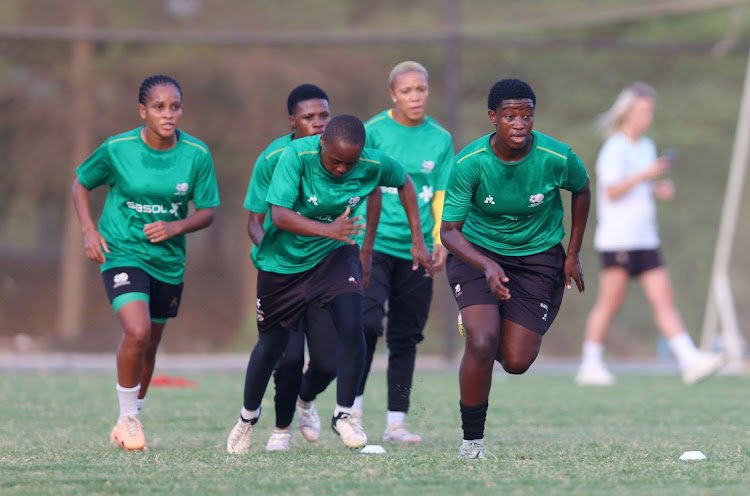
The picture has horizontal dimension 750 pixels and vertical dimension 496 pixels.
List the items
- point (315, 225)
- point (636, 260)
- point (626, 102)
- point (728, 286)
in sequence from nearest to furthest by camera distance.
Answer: point (315, 225), point (636, 260), point (626, 102), point (728, 286)

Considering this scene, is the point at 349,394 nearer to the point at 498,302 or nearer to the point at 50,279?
the point at 498,302

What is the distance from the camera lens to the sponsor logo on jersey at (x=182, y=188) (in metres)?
6.76

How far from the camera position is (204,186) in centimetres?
689

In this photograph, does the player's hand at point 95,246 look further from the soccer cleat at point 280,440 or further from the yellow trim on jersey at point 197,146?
the soccer cleat at point 280,440

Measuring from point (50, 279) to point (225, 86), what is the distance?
3.21 meters

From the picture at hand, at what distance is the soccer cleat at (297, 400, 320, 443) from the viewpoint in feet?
21.7

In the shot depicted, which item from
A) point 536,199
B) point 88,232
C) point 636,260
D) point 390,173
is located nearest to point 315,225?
point 390,173

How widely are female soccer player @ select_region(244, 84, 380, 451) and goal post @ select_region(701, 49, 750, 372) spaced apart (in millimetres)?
7941

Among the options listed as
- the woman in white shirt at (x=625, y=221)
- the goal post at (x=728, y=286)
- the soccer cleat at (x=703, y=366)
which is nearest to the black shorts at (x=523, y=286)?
the soccer cleat at (x=703, y=366)

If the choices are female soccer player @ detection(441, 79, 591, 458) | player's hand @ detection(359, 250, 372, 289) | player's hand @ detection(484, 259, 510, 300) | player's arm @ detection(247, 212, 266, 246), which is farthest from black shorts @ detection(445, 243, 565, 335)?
player's arm @ detection(247, 212, 266, 246)

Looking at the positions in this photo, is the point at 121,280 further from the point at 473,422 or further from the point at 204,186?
the point at 473,422

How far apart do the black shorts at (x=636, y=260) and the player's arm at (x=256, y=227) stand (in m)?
5.50

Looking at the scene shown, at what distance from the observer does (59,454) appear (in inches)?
234

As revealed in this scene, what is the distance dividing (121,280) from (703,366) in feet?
19.4
